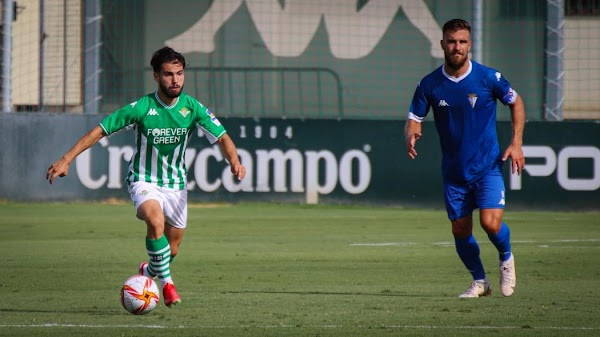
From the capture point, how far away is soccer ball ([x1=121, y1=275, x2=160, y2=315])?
7.65 meters

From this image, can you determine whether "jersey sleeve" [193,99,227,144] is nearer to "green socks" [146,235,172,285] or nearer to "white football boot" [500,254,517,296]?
"green socks" [146,235,172,285]

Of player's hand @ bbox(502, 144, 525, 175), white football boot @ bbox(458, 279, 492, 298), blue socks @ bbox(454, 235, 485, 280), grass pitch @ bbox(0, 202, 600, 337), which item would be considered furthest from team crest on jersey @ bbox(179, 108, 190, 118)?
white football boot @ bbox(458, 279, 492, 298)

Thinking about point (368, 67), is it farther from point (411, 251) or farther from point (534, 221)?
point (411, 251)

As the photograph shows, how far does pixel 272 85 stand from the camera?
64.2 ft

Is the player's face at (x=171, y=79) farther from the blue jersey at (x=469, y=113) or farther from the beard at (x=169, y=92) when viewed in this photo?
the blue jersey at (x=469, y=113)

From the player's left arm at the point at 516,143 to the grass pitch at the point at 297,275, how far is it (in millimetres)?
1003

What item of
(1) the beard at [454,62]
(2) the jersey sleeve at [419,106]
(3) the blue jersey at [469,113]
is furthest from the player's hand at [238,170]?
(1) the beard at [454,62]

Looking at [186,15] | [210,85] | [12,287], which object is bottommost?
[12,287]

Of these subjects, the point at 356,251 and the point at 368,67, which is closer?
the point at 356,251

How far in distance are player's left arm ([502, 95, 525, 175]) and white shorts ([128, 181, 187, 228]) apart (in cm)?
243

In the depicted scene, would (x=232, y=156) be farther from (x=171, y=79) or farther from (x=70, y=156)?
Result: (x=70, y=156)

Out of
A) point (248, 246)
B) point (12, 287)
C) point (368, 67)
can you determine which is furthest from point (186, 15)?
point (12, 287)

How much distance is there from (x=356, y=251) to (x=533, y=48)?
8.50 metres

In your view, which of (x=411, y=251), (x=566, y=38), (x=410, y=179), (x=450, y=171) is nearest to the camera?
(x=450, y=171)
